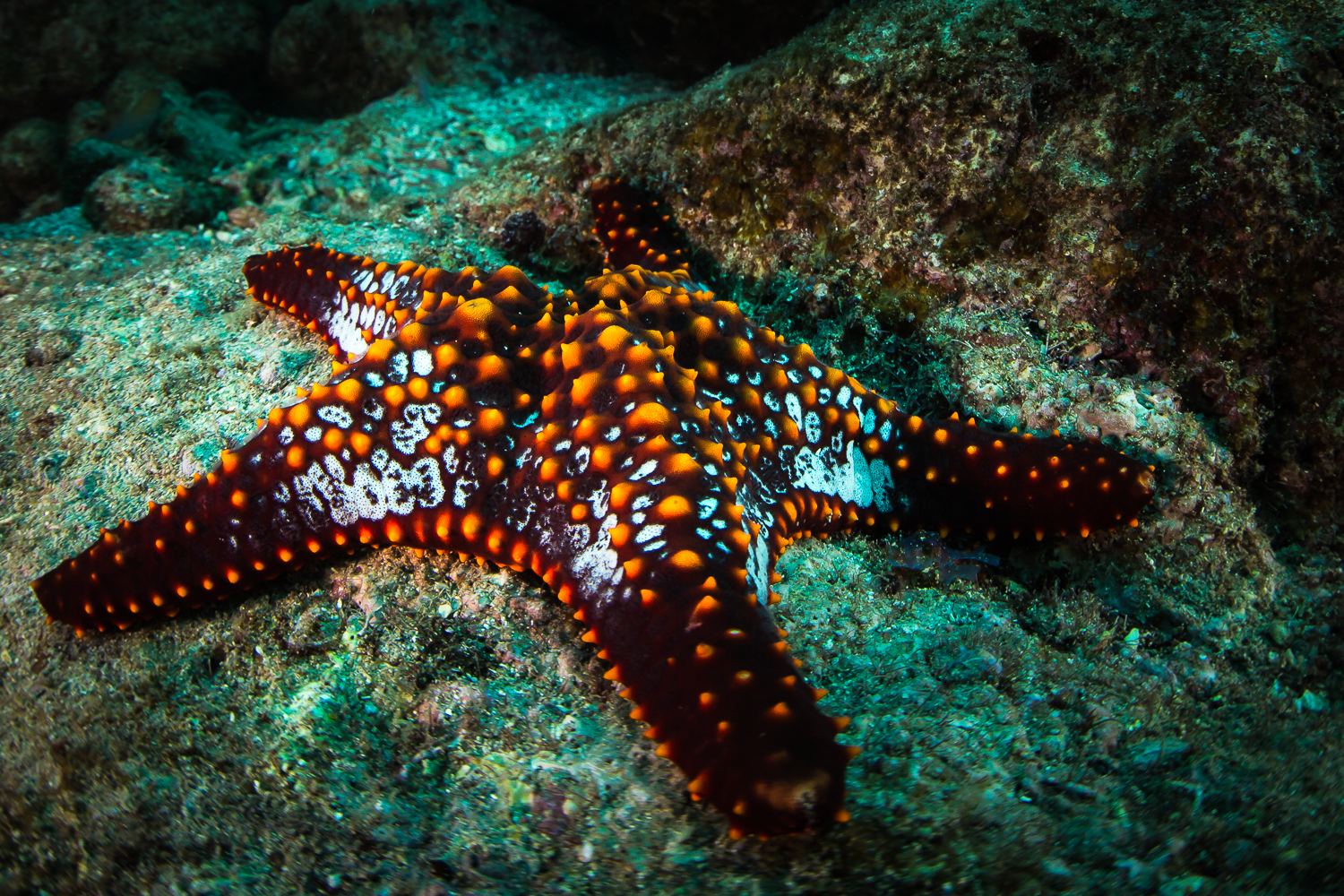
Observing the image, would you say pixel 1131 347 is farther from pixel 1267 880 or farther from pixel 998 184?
pixel 1267 880

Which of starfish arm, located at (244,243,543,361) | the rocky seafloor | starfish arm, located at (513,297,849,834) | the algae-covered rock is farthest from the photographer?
the algae-covered rock

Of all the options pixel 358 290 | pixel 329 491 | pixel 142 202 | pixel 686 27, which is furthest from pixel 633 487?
pixel 686 27

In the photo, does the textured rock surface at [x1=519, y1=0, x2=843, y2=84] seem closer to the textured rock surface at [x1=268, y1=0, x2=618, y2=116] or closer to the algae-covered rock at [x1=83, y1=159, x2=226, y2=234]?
the textured rock surface at [x1=268, y1=0, x2=618, y2=116]

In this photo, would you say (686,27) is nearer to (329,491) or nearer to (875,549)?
(875,549)

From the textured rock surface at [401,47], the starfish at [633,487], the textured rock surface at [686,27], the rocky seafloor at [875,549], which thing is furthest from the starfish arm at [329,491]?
the textured rock surface at [401,47]

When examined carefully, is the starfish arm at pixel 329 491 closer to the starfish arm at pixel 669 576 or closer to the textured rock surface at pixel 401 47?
the starfish arm at pixel 669 576

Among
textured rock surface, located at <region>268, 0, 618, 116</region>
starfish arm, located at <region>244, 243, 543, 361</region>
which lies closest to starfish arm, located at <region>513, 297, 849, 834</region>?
starfish arm, located at <region>244, 243, 543, 361</region>
